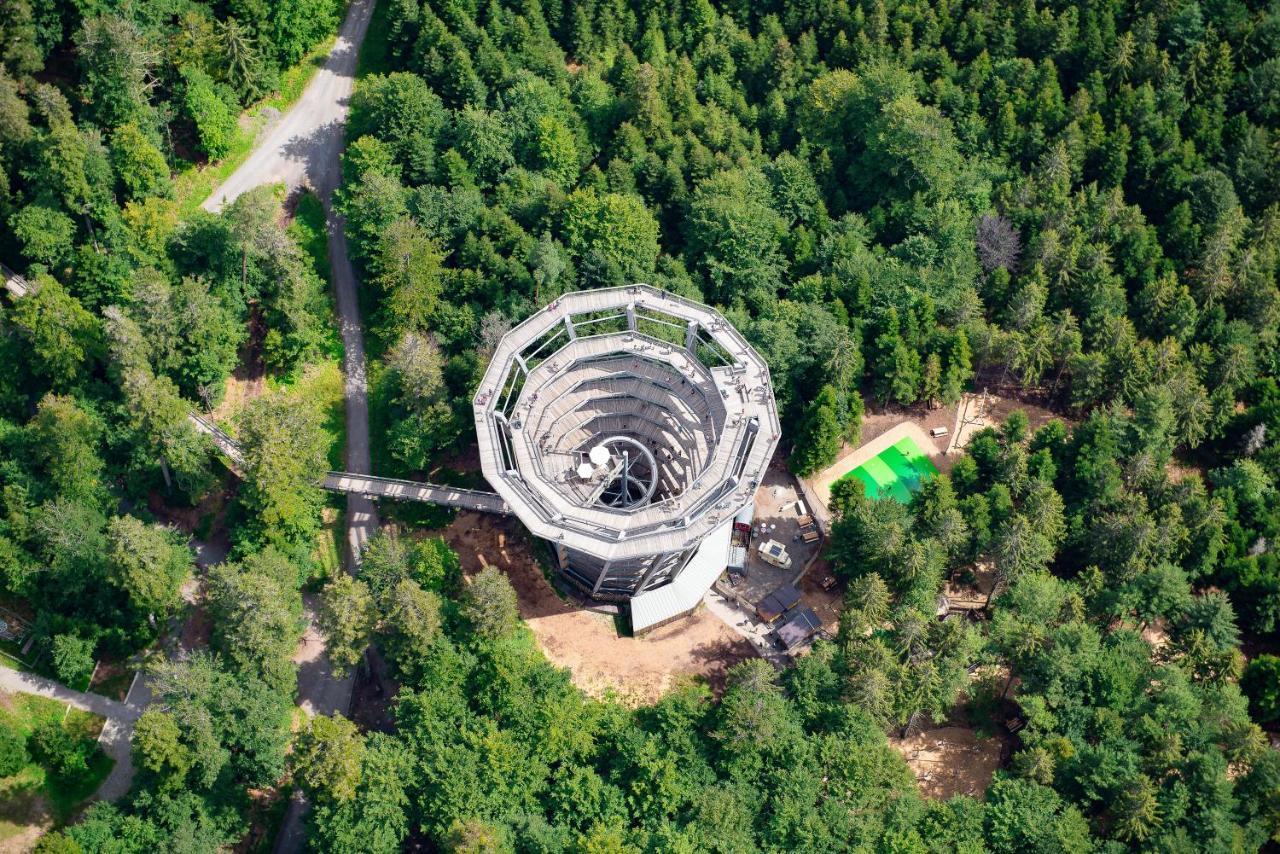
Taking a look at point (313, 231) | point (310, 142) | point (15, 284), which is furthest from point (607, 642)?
point (15, 284)

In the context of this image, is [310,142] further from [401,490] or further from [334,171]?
[401,490]

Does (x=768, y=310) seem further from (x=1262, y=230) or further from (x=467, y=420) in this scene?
(x=1262, y=230)

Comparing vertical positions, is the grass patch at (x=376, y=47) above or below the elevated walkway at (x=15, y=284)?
above

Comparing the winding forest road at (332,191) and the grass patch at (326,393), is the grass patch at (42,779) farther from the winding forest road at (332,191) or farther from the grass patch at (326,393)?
the grass patch at (326,393)

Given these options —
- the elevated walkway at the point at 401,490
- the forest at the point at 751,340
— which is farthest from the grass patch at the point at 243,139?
the elevated walkway at the point at 401,490

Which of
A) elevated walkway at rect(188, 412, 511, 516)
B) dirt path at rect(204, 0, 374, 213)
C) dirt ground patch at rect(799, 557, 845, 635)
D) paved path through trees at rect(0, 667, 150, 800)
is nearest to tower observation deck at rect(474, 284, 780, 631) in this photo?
elevated walkway at rect(188, 412, 511, 516)

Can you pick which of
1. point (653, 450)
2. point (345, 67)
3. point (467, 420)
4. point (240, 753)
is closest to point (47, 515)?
point (240, 753)
